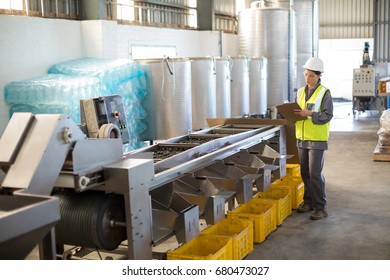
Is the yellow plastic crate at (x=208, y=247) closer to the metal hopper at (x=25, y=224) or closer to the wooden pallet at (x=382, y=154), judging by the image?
the metal hopper at (x=25, y=224)

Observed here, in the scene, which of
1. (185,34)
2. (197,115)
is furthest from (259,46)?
(197,115)

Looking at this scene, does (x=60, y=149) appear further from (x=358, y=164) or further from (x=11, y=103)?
(x=358, y=164)

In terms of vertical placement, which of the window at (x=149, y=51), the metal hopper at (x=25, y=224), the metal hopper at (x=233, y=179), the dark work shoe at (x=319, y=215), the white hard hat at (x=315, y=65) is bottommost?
the dark work shoe at (x=319, y=215)

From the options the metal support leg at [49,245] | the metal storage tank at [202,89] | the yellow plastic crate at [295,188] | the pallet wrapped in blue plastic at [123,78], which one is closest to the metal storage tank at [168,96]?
the pallet wrapped in blue plastic at [123,78]

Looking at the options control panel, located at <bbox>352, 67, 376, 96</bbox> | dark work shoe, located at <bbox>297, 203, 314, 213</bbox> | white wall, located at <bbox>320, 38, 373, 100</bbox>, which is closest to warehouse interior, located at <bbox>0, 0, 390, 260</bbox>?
dark work shoe, located at <bbox>297, 203, 314, 213</bbox>

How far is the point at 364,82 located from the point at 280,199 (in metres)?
9.63

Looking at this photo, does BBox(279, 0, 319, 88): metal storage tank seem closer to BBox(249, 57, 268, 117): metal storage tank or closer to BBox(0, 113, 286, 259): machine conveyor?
BBox(249, 57, 268, 117): metal storage tank

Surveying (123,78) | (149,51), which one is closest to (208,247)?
(123,78)

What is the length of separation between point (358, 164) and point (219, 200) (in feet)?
14.6

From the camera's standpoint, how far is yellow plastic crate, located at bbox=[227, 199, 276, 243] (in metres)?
4.54

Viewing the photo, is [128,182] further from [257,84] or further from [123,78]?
[257,84]

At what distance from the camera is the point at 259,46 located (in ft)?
33.5

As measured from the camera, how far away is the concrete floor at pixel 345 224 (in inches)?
170

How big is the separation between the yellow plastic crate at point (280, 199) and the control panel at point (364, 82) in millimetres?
9148
